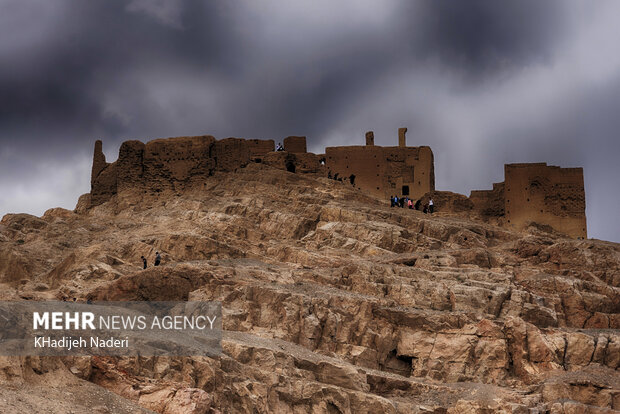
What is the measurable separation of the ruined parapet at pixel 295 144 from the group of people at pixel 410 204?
612cm

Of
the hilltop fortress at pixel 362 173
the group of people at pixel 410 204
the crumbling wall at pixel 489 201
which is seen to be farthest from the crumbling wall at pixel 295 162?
the crumbling wall at pixel 489 201

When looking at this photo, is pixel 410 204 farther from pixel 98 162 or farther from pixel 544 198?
pixel 98 162

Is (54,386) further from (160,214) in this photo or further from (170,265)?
(160,214)

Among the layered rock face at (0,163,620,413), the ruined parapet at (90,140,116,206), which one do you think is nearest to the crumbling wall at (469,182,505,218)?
the layered rock face at (0,163,620,413)

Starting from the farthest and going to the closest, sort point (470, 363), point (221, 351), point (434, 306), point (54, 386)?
point (434, 306) → point (470, 363) → point (221, 351) → point (54, 386)

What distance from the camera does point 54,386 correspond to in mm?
20422

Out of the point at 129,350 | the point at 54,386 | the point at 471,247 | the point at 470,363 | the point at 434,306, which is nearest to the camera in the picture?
the point at 54,386

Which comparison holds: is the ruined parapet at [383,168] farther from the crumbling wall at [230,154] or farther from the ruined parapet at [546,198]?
the crumbling wall at [230,154]

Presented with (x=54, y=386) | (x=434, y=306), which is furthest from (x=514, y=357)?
(x=54, y=386)

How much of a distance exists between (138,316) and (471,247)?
19384 millimetres

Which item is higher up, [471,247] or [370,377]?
[471,247]

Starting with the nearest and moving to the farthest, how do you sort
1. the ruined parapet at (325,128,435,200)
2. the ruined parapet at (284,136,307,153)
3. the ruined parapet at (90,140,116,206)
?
the ruined parapet at (90,140,116,206), the ruined parapet at (325,128,435,200), the ruined parapet at (284,136,307,153)

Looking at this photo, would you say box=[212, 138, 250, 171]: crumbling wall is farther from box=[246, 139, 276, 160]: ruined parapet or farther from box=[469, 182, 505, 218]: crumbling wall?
box=[469, 182, 505, 218]: crumbling wall

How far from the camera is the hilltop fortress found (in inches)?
1928
